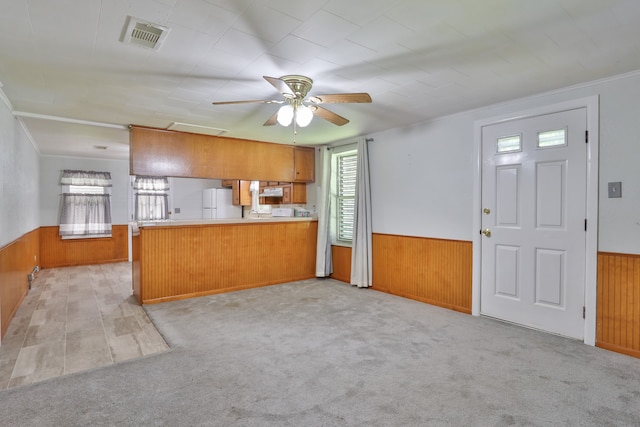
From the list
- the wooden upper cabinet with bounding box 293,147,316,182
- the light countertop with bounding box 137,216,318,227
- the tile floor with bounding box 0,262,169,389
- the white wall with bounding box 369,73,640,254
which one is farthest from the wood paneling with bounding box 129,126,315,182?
the tile floor with bounding box 0,262,169,389

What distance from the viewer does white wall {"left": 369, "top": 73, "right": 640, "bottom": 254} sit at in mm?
2746

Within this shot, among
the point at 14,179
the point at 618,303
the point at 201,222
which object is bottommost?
the point at 618,303

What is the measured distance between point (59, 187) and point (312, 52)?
6.77 metres

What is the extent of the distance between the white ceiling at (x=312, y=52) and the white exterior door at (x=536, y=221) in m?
0.43

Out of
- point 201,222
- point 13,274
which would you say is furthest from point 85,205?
point 201,222

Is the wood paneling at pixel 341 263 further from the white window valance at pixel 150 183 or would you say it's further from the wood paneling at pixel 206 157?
the white window valance at pixel 150 183

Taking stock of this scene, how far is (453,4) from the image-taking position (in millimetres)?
1760

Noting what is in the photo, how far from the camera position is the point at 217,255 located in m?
4.72

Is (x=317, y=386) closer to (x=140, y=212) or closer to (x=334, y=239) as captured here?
(x=334, y=239)

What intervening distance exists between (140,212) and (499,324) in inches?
275

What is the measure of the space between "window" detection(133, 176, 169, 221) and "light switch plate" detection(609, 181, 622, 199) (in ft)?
24.2

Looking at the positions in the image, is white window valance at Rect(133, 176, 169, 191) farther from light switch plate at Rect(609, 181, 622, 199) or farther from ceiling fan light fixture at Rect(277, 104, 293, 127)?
light switch plate at Rect(609, 181, 622, 199)

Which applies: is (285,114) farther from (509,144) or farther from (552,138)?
(552,138)

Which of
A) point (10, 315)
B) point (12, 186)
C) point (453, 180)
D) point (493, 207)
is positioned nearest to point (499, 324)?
point (493, 207)
